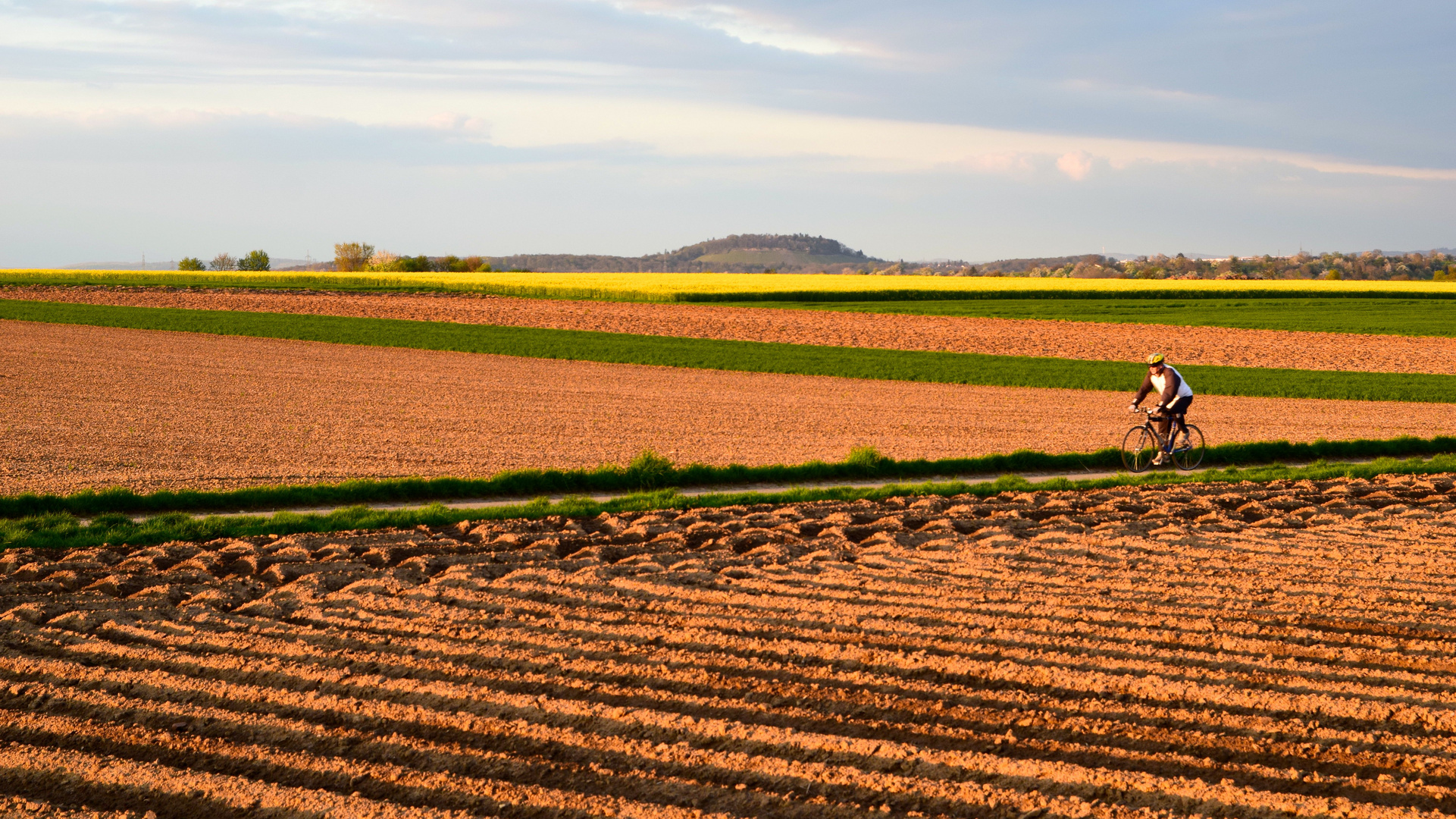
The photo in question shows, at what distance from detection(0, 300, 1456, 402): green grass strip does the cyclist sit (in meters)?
7.55

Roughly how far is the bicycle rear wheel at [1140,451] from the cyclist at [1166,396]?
250 mm

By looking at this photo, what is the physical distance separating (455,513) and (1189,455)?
1156cm

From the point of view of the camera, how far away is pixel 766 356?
34.7 meters

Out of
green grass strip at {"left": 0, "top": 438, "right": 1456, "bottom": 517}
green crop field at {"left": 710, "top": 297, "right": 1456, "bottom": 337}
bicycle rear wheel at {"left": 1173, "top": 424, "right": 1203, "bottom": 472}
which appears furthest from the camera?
green crop field at {"left": 710, "top": 297, "right": 1456, "bottom": 337}

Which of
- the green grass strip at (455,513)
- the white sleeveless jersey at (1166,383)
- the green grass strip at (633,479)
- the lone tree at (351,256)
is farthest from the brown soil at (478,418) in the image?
the lone tree at (351,256)

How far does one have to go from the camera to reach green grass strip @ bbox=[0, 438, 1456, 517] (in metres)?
13.5

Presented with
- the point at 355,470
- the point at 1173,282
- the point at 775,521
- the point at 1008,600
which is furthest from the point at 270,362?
the point at 1173,282

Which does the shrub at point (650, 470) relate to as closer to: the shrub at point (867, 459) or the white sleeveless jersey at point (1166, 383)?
the shrub at point (867, 459)

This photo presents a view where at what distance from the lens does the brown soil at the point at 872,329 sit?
125 feet

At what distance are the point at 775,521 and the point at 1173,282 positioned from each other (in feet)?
239

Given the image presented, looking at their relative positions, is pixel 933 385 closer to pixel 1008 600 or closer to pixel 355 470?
pixel 355 470

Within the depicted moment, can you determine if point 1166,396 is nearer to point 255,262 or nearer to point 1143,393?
point 1143,393

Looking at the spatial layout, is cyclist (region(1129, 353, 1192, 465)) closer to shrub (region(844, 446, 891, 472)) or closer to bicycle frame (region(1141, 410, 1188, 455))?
bicycle frame (region(1141, 410, 1188, 455))

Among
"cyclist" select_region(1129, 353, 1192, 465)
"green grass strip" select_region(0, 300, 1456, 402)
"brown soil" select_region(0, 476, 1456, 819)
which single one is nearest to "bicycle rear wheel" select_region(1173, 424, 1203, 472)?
"cyclist" select_region(1129, 353, 1192, 465)
